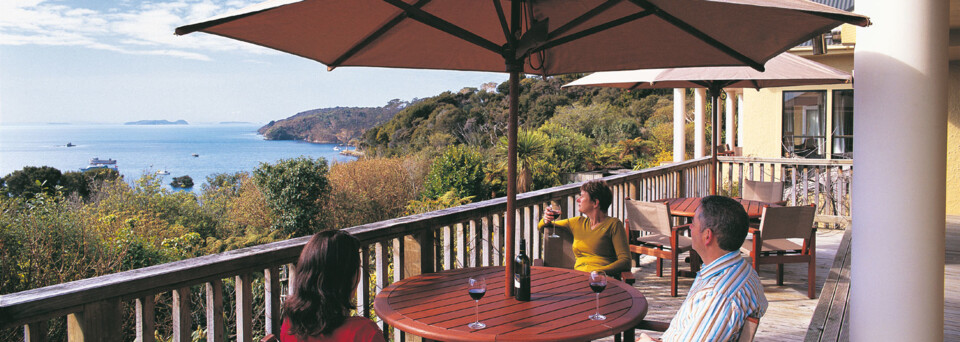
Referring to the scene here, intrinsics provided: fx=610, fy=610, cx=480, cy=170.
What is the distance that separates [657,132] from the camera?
888 inches

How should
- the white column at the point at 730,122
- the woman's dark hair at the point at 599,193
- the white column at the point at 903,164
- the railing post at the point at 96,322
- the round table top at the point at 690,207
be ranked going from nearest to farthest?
1. the railing post at the point at 96,322
2. the white column at the point at 903,164
3. the woman's dark hair at the point at 599,193
4. the round table top at the point at 690,207
5. the white column at the point at 730,122

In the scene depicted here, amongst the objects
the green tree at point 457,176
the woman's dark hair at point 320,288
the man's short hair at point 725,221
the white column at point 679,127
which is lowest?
the green tree at point 457,176

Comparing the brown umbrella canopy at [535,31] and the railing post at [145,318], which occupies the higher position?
the brown umbrella canopy at [535,31]

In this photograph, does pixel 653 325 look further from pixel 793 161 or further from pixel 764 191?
pixel 793 161

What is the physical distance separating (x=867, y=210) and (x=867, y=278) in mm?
276

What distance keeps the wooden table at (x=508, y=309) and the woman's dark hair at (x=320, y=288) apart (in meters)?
0.44

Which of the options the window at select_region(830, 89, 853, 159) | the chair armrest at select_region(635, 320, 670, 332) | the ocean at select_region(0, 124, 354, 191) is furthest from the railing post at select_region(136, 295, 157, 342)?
the ocean at select_region(0, 124, 354, 191)

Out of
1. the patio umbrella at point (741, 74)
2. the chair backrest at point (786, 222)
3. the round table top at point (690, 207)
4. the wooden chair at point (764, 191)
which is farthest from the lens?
the wooden chair at point (764, 191)

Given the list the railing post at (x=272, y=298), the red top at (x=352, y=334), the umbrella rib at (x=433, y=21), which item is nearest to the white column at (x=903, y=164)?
the umbrella rib at (x=433, y=21)

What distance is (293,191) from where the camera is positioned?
1333 centimetres

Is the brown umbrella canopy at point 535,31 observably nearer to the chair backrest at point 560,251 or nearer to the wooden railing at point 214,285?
the wooden railing at point 214,285

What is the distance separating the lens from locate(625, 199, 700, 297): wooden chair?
15.4 ft

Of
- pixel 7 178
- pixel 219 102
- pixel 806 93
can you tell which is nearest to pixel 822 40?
pixel 806 93

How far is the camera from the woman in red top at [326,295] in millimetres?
1757
